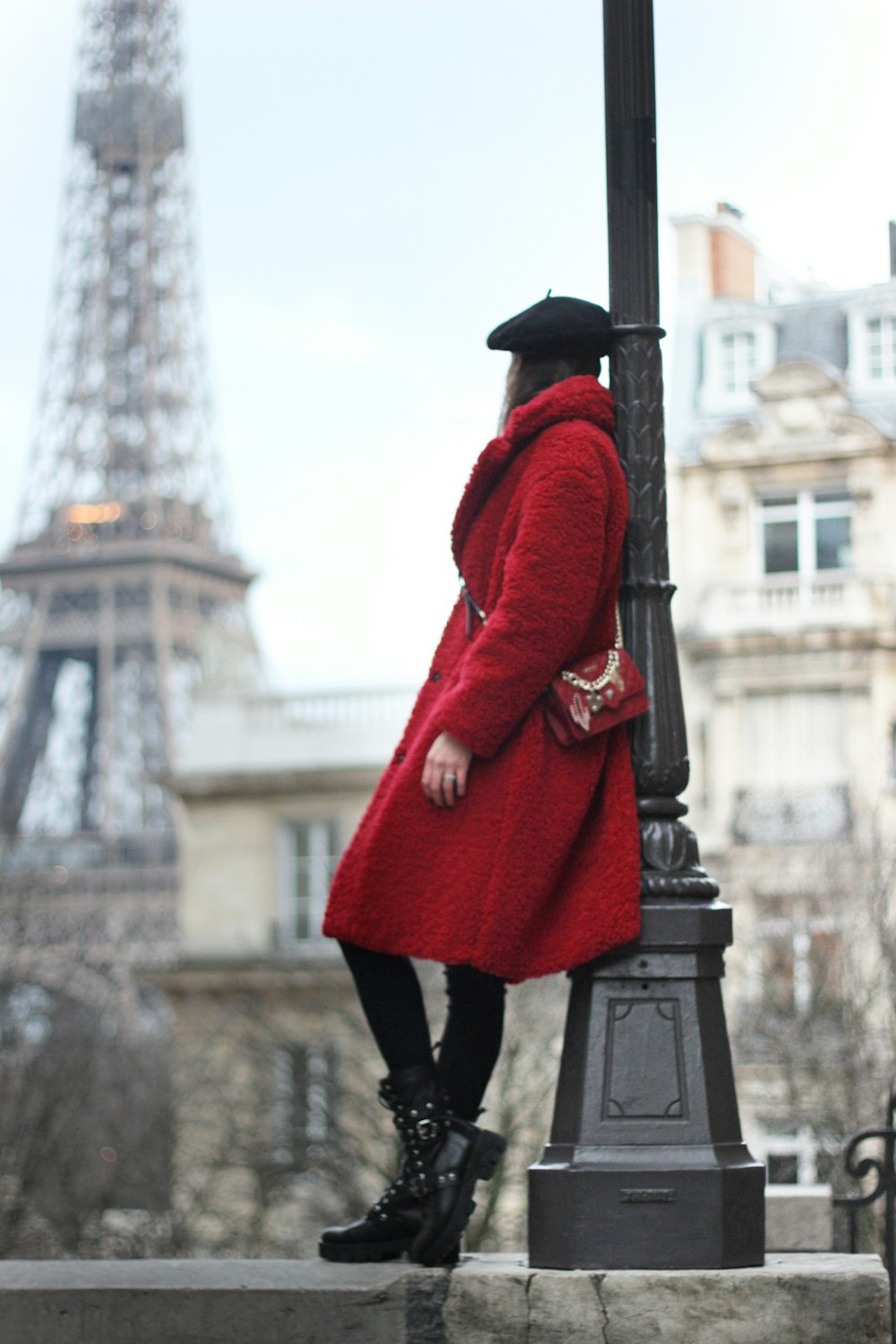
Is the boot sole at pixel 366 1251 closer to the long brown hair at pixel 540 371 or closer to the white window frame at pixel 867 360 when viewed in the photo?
the long brown hair at pixel 540 371

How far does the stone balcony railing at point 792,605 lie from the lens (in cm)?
2673

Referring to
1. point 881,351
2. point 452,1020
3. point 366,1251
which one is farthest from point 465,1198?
point 881,351

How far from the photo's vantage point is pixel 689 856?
165 inches

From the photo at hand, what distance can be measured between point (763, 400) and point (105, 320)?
24.8 meters

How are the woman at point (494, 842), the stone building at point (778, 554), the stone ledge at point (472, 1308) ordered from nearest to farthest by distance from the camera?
the stone ledge at point (472, 1308) < the woman at point (494, 842) < the stone building at point (778, 554)

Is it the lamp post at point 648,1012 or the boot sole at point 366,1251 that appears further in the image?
the boot sole at point 366,1251

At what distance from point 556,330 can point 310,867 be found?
75.9 feet

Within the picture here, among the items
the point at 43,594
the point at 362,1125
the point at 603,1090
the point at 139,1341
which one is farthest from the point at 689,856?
the point at 43,594

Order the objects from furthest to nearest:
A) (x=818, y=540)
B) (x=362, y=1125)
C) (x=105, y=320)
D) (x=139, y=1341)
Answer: (x=105, y=320) → (x=818, y=540) → (x=362, y=1125) → (x=139, y=1341)

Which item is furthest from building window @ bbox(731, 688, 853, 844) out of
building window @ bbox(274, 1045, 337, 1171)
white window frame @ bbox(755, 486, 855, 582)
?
building window @ bbox(274, 1045, 337, 1171)

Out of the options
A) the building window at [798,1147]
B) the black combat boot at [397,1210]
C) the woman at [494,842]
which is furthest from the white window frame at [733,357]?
the black combat boot at [397,1210]

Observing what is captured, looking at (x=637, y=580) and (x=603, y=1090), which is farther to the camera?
(x=637, y=580)

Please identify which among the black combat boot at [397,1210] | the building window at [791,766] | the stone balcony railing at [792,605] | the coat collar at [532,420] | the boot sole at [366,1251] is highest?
the stone balcony railing at [792,605]

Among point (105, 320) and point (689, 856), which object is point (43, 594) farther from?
point (689, 856)
